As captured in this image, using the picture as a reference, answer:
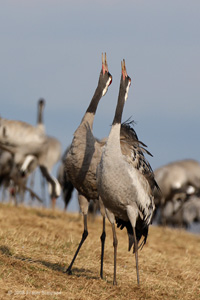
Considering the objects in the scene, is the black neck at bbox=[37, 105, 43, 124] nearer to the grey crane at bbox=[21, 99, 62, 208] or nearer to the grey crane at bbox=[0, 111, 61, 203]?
the grey crane at bbox=[21, 99, 62, 208]

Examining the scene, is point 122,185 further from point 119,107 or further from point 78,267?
point 78,267

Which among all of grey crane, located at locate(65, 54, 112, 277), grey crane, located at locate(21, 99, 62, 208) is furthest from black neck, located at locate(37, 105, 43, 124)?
grey crane, located at locate(65, 54, 112, 277)

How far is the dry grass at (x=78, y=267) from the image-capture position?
4914 millimetres

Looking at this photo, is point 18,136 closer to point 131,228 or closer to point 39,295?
point 131,228

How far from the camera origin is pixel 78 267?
630cm

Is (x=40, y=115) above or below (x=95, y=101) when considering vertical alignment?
below

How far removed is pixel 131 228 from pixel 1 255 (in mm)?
1351

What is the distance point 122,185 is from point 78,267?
1.47m

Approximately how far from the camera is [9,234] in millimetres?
7230

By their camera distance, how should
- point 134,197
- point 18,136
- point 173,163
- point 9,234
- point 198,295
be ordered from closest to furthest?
point 134,197
point 198,295
point 9,234
point 18,136
point 173,163

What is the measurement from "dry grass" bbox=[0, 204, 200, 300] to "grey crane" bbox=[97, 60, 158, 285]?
1.42ft

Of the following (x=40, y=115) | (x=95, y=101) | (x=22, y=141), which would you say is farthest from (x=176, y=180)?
(x=95, y=101)

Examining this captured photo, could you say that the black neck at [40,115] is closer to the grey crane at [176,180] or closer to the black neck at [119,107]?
the grey crane at [176,180]

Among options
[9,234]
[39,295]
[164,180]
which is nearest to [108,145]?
[39,295]
